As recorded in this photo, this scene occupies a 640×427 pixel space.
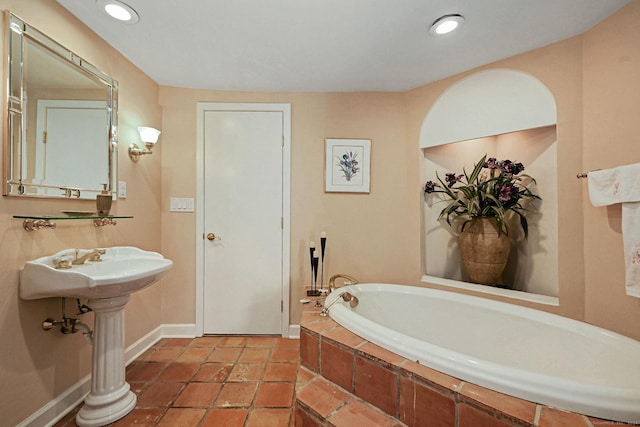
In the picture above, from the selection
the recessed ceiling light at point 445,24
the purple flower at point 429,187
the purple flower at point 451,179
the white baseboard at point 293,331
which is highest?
the recessed ceiling light at point 445,24

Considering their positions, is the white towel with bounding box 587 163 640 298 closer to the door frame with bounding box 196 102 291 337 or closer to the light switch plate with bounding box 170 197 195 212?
the door frame with bounding box 196 102 291 337

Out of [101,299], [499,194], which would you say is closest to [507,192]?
[499,194]

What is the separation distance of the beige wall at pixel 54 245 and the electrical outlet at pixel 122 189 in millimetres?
35

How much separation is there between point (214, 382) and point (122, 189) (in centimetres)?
144

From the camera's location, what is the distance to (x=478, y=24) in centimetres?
142

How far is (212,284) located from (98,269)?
0.91 m

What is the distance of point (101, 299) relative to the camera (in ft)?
4.18

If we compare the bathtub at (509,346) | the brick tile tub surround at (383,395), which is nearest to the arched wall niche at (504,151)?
the bathtub at (509,346)

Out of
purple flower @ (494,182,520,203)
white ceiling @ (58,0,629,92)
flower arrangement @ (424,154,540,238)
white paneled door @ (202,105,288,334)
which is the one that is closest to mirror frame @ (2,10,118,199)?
white ceiling @ (58,0,629,92)

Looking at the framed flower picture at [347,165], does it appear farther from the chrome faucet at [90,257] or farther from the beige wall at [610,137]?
the chrome faucet at [90,257]

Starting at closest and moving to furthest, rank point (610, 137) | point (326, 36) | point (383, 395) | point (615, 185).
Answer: point (383, 395)
point (615, 185)
point (610, 137)
point (326, 36)

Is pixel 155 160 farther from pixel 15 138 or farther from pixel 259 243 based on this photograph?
pixel 259 243

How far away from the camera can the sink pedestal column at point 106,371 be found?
128 centimetres

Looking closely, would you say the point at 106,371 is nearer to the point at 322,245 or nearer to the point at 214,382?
the point at 214,382
